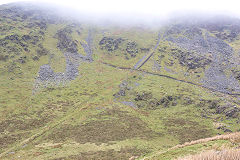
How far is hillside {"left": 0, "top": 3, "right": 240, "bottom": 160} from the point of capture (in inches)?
1560

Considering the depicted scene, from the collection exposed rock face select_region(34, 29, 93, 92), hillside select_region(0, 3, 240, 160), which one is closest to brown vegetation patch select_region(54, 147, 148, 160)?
hillside select_region(0, 3, 240, 160)

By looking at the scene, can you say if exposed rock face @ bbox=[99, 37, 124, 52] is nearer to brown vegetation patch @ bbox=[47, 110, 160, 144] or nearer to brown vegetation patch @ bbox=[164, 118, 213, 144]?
brown vegetation patch @ bbox=[47, 110, 160, 144]

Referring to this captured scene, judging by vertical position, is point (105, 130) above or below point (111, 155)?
below

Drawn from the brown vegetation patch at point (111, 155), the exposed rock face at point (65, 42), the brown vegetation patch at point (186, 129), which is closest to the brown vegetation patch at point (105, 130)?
the brown vegetation patch at point (111, 155)

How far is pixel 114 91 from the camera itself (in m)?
77.6

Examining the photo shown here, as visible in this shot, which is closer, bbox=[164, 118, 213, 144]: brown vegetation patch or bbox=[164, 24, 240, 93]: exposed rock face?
bbox=[164, 118, 213, 144]: brown vegetation patch

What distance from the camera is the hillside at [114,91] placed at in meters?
39.6

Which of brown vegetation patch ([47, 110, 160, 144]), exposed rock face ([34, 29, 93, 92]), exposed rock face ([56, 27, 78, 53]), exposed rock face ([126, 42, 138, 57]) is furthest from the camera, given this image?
exposed rock face ([126, 42, 138, 57])

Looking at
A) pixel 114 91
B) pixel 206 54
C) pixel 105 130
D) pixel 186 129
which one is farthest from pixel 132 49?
pixel 105 130

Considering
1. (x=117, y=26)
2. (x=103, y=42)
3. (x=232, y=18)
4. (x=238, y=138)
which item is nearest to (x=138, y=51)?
(x=103, y=42)

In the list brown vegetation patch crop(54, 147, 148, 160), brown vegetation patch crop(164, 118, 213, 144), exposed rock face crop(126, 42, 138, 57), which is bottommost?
brown vegetation patch crop(164, 118, 213, 144)

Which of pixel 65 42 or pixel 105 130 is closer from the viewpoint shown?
pixel 105 130

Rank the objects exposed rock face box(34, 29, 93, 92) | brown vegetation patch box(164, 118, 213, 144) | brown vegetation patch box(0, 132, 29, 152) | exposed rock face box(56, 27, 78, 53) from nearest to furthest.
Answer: brown vegetation patch box(0, 132, 29, 152)
brown vegetation patch box(164, 118, 213, 144)
exposed rock face box(34, 29, 93, 92)
exposed rock face box(56, 27, 78, 53)

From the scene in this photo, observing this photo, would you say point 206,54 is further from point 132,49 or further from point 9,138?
point 9,138
